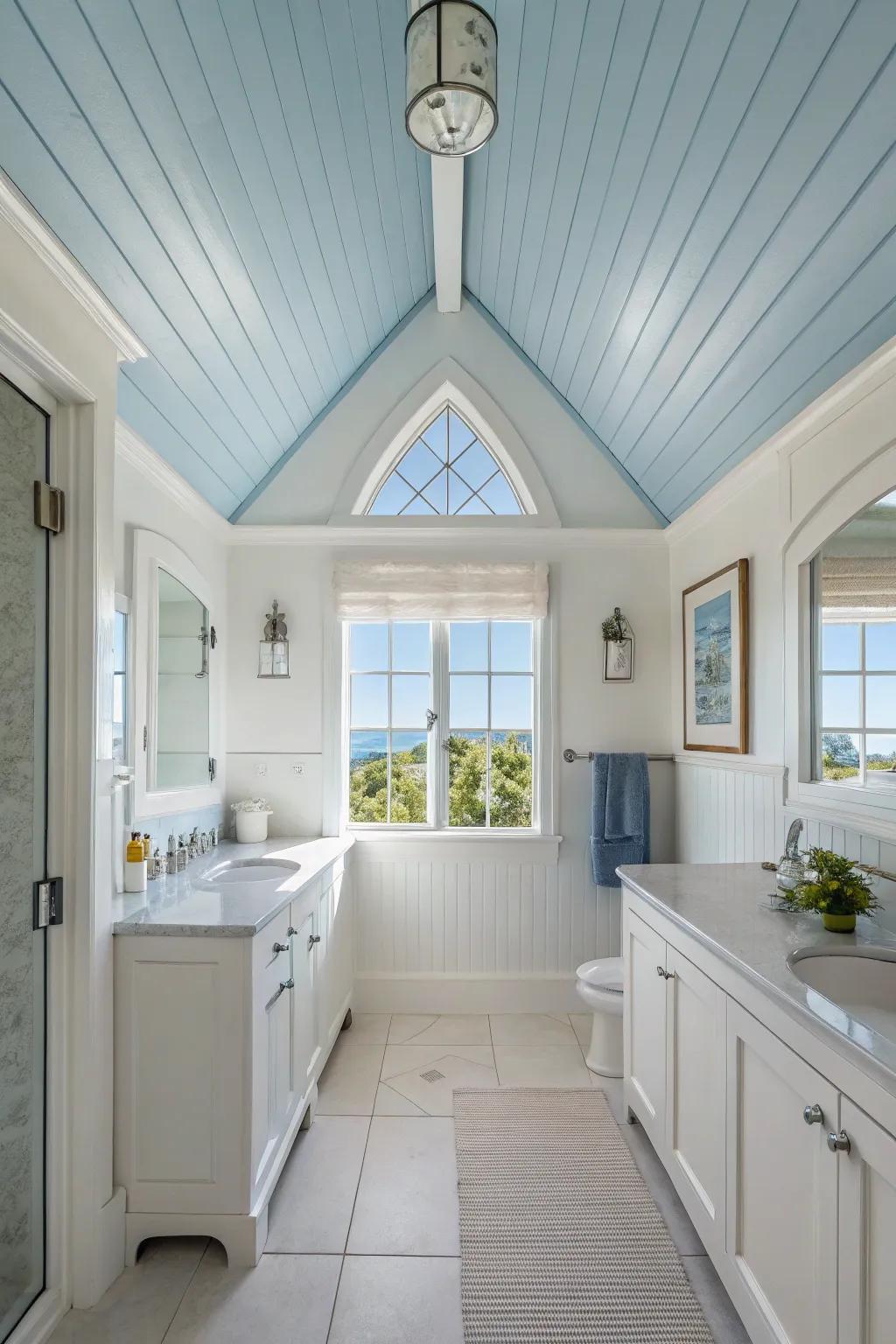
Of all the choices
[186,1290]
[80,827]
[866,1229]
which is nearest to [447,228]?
[80,827]

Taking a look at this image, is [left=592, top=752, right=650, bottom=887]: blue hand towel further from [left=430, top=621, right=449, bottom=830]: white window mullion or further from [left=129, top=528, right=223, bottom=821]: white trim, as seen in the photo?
[left=129, top=528, right=223, bottom=821]: white trim

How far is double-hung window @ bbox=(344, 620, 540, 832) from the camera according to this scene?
3.63m

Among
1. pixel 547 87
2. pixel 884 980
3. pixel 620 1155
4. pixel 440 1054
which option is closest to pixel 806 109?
pixel 547 87

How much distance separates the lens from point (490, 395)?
11.8 feet

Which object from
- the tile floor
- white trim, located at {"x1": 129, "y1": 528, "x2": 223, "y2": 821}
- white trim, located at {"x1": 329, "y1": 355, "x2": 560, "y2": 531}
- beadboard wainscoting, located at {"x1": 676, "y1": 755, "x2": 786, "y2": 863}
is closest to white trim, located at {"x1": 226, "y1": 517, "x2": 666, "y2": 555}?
white trim, located at {"x1": 329, "y1": 355, "x2": 560, "y2": 531}

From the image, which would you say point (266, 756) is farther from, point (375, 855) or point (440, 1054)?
point (440, 1054)

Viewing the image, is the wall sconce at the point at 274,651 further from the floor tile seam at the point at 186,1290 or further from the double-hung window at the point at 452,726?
the floor tile seam at the point at 186,1290

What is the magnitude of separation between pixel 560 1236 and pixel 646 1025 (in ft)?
1.99

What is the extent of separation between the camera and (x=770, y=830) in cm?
259

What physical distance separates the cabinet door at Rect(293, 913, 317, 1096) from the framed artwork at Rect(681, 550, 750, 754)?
5.56 ft

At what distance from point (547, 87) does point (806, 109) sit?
33.2 inches

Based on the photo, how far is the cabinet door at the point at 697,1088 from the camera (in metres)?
1.73

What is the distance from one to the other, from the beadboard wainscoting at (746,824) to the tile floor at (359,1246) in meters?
1.01

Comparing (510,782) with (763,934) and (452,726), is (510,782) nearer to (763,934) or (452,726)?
(452,726)
